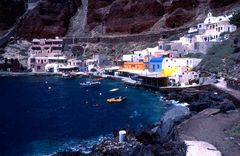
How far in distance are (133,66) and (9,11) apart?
6274cm

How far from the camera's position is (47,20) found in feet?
419

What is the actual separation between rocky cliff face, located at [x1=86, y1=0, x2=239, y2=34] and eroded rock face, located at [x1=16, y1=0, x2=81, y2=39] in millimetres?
8752

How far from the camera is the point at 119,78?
3425 inches

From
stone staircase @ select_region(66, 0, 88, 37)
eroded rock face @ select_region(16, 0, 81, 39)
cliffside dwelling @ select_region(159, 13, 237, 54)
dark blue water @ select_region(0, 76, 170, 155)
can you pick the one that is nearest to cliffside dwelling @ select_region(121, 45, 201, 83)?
cliffside dwelling @ select_region(159, 13, 237, 54)

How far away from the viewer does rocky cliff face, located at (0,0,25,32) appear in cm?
13460

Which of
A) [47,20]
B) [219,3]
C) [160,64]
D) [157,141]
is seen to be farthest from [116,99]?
[47,20]

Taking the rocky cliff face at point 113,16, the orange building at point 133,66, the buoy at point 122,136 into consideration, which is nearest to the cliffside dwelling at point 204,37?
the orange building at point 133,66

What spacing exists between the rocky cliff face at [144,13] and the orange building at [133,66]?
718 inches

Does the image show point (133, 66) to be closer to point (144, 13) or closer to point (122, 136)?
point (144, 13)

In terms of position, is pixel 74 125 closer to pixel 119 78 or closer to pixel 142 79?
pixel 142 79

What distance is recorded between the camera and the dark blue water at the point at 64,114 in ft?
128

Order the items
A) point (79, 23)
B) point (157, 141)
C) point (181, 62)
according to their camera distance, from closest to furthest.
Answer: point (157, 141)
point (181, 62)
point (79, 23)

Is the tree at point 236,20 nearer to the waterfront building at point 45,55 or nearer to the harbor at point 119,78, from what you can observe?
the harbor at point 119,78

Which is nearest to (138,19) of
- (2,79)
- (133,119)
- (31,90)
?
(2,79)
